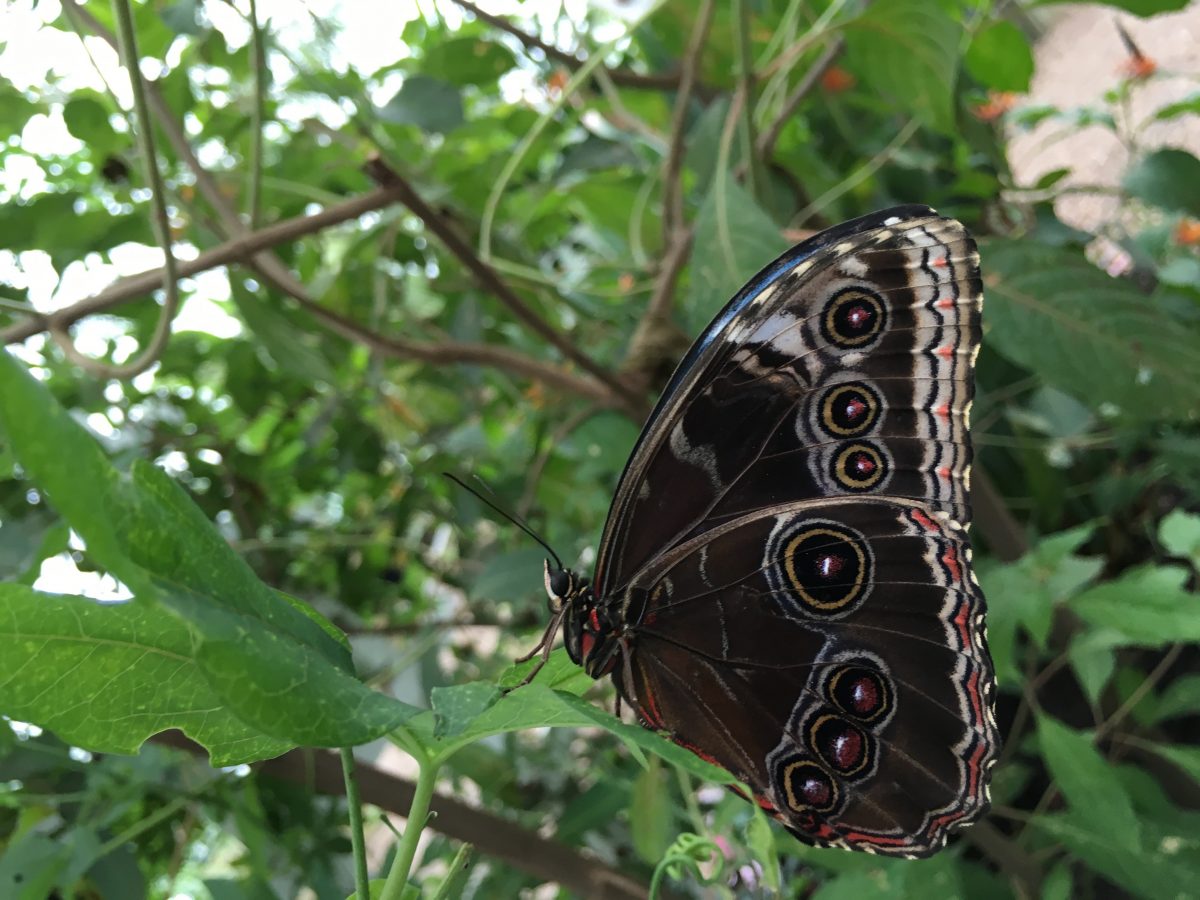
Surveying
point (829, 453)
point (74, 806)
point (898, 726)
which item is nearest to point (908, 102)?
point (829, 453)

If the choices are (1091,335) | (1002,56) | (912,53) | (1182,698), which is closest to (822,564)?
(1091,335)

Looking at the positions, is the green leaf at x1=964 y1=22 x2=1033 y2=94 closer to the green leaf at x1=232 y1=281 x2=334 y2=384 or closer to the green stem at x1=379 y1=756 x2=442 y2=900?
the green leaf at x1=232 y1=281 x2=334 y2=384

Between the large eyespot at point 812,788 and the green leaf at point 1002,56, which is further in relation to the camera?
the green leaf at point 1002,56

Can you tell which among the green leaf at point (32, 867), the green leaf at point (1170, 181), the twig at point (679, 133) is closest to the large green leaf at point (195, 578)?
the green leaf at point (32, 867)

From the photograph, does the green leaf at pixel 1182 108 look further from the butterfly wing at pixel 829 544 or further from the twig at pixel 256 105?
the twig at pixel 256 105

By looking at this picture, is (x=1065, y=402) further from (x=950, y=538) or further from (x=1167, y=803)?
(x=950, y=538)
